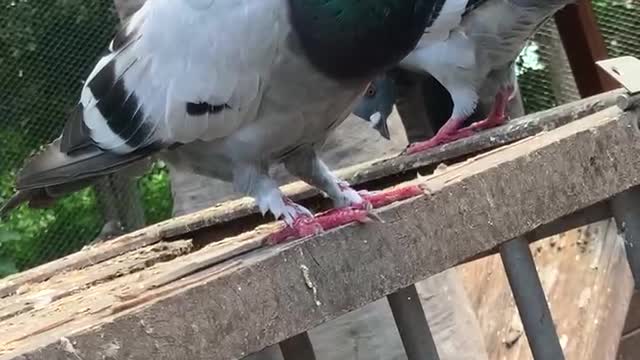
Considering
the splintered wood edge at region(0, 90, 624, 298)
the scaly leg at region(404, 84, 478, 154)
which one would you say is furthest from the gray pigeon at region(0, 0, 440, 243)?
the scaly leg at region(404, 84, 478, 154)

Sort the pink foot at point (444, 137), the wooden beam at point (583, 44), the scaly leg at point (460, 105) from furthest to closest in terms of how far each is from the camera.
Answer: the wooden beam at point (583, 44), the scaly leg at point (460, 105), the pink foot at point (444, 137)

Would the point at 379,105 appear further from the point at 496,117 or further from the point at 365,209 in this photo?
the point at 365,209

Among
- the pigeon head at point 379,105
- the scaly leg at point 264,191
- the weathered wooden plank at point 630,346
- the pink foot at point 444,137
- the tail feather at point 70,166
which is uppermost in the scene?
the pigeon head at point 379,105

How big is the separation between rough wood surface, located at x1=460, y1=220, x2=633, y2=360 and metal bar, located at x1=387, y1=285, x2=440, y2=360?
27.5 inches

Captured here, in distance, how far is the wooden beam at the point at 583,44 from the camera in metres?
2.62

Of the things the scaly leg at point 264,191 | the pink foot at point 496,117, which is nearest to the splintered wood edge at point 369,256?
the scaly leg at point 264,191

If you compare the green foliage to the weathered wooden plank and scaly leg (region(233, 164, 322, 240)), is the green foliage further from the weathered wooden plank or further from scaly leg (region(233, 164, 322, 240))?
scaly leg (region(233, 164, 322, 240))

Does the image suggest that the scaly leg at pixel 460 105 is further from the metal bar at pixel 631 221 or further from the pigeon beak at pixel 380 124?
the metal bar at pixel 631 221

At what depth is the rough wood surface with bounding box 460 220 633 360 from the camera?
1821mm

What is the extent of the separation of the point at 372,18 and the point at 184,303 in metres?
0.47

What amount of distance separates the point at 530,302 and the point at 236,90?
47 centimetres

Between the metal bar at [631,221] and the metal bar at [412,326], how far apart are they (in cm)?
32

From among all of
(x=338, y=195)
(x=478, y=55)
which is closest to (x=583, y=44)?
(x=478, y=55)

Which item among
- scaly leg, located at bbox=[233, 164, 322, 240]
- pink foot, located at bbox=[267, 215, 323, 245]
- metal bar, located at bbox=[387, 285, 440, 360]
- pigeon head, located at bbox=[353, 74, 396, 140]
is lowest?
metal bar, located at bbox=[387, 285, 440, 360]
